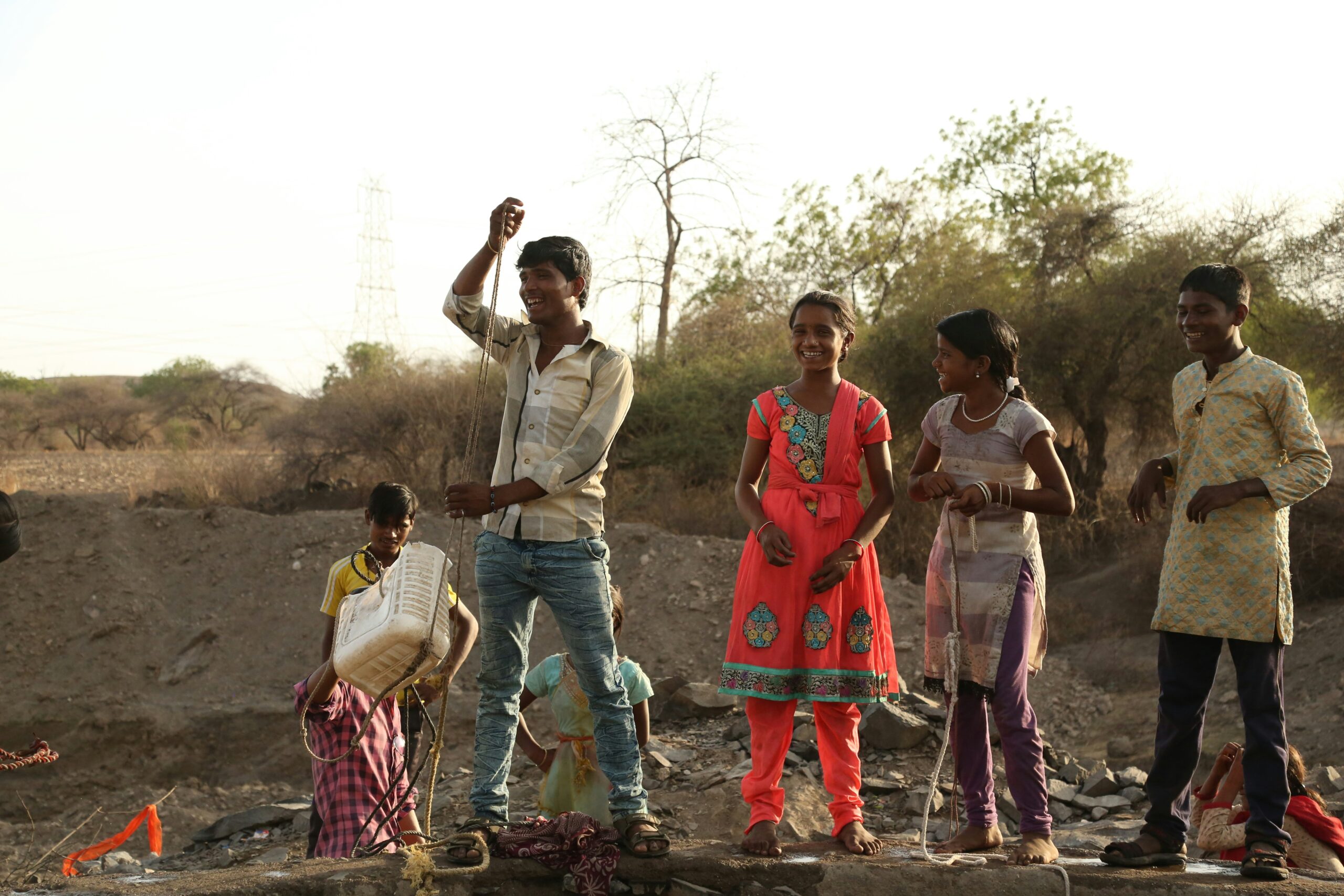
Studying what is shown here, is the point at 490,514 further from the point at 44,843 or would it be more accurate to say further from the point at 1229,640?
the point at 44,843

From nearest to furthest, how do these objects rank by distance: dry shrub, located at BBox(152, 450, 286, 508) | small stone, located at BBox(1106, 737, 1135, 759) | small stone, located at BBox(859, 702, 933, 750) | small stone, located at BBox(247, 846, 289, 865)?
small stone, located at BBox(247, 846, 289, 865) → small stone, located at BBox(859, 702, 933, 750) → small stone, located at BBox(1106, 737, 1135, 759) → dry shrub, located at BBox(152, 450, 286, 508)

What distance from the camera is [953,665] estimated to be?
356 centimetres

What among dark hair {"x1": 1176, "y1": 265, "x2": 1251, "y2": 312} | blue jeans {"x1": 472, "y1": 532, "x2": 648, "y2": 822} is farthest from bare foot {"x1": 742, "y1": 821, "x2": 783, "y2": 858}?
dark hair {"x1": 1176, "y1": 265, "x2": 1251, "y2": 312}

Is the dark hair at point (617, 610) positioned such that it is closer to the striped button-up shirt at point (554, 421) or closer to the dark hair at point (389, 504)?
the striped button-up shirt at point (554, 421)

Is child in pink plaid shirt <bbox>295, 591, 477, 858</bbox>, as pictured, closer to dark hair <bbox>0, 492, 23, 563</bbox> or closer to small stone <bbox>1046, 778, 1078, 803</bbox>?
dark hair <bbox>0, 492, 23, 563</bbox>

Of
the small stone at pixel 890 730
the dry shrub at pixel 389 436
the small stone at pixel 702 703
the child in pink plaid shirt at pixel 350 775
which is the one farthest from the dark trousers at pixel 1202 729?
the dry shrub at pixel 389 436

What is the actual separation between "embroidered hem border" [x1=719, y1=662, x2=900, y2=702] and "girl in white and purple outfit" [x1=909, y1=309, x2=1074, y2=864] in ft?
0.77

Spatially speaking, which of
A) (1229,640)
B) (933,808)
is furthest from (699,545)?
(1229,640)

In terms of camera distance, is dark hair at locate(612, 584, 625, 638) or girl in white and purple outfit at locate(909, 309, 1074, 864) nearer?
girl in white and purple outfit at locate(909, 309, 1074, 864)

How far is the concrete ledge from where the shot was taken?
3.33 m

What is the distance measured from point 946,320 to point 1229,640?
1.33 metres

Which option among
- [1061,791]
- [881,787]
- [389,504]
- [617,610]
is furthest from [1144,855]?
[1061,791]

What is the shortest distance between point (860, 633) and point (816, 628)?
0.15 meters

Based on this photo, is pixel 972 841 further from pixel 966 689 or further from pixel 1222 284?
pixel 1222 284
